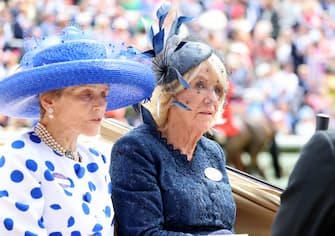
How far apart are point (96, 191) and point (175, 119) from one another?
443mm

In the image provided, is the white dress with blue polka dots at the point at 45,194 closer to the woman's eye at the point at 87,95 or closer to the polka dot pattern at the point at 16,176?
the polka dot pattern at the point at 16,176

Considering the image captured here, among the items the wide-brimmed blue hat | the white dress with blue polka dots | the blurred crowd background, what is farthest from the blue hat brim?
the blurred crowd background

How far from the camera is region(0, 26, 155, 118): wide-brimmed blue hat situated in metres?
2.11

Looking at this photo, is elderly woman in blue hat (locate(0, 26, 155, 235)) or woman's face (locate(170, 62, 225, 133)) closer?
elderly woman in blue hat (locate(0, 26, 155, 235))

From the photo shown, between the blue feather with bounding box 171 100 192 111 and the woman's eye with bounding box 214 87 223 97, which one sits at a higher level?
the woman's eye with bounding box 214 87 223 97

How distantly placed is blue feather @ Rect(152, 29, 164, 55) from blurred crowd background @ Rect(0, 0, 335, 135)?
19.0 feet

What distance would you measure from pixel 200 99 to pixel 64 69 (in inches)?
22.3

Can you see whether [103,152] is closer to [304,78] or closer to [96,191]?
[96,191]

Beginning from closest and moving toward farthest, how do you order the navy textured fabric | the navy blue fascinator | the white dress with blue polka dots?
the white dress with blue polka dots
the navy textured fabric
the navy blue fascinator

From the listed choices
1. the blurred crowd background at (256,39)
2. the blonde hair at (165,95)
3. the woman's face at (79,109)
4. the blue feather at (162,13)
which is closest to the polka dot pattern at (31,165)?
the woman's face at (79,109)

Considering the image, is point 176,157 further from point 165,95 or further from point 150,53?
point 150,53

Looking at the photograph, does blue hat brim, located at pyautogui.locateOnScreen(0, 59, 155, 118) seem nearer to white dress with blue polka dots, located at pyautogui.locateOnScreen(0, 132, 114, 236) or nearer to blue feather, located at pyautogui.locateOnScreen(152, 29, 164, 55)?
white dress with blue polka dots, located at pyautogui.locateOnScreen(0, 132, 114, 236)

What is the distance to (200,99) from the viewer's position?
100 inches

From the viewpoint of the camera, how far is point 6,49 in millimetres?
8867
